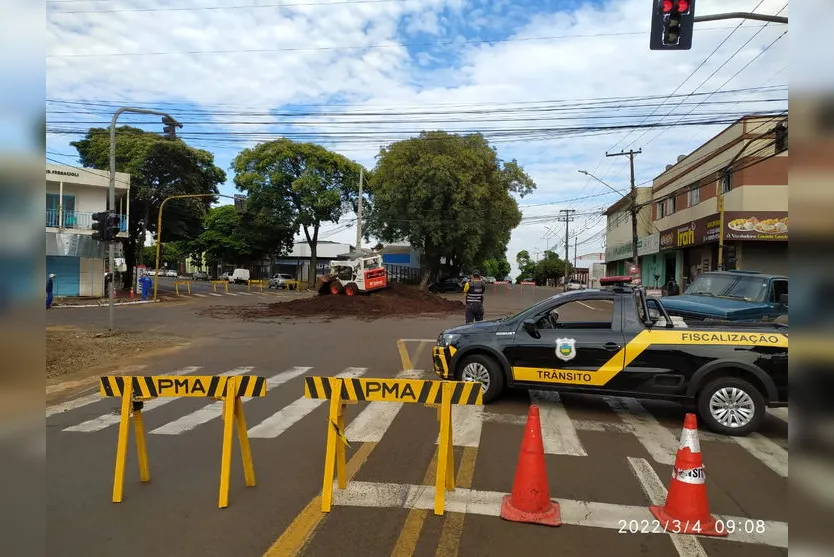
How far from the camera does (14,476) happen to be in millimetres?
1752

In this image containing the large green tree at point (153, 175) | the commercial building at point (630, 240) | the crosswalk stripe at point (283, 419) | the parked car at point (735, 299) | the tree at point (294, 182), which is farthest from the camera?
the tree at point (294, 182)

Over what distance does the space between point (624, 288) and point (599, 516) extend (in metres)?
3.80

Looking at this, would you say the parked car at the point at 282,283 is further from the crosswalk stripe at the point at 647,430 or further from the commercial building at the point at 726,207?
the crosswalk stripe at the point at 647,430

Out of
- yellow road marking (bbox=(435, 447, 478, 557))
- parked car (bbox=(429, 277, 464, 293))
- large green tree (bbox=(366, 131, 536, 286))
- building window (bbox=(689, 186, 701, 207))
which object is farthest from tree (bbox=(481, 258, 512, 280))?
yellow road marking (bbox=(435, 447, 478, 557))

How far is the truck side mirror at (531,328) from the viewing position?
7.26 metres

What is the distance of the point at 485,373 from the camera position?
296 inches

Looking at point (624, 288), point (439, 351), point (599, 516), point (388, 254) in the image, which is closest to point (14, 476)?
point (599, 516)

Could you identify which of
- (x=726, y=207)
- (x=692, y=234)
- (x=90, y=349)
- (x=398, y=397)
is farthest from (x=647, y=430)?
(x=692, y=234)

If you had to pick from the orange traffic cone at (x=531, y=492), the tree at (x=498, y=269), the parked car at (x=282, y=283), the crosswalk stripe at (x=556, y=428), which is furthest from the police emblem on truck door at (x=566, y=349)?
the tree at (x=498, y=269)

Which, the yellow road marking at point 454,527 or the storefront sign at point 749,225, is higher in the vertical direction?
the storefront sign at point 749,225

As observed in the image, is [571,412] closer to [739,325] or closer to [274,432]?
[739,325]

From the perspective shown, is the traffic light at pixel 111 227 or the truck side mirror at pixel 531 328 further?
the traffic light at pixel 111 227

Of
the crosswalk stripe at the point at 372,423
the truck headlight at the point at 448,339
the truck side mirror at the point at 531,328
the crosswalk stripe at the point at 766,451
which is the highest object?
the truck side mirror at the point at 531,328

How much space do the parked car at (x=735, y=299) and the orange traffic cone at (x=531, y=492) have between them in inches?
314
